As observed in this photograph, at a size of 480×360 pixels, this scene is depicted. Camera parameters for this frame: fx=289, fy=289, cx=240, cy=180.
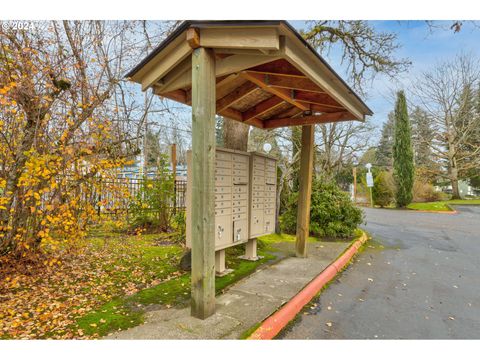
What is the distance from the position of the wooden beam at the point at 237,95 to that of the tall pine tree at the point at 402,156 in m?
17.1

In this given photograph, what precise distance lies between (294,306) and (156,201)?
5021 millimetres

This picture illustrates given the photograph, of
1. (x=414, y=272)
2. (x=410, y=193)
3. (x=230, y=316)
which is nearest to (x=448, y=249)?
(x=414, y=272)

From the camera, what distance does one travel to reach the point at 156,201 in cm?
729

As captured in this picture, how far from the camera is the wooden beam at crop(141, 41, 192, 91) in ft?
9.40

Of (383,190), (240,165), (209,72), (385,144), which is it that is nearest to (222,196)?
(240,165)

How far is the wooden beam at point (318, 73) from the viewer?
2.68 m

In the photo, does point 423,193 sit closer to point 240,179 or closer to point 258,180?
point 258,180

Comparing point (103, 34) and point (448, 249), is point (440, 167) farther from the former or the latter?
point (103, 34)

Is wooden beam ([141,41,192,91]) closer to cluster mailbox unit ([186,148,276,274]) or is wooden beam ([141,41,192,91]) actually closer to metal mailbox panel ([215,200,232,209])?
cluster mailbox unit ([186,148,276,274])

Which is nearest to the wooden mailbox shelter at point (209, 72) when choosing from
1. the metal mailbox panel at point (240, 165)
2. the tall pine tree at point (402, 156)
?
the metal mailbox panel at point (240, 165)

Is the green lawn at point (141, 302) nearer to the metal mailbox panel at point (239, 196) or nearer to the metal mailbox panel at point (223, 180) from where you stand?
the metal mailbox panel at point (239, 196)
